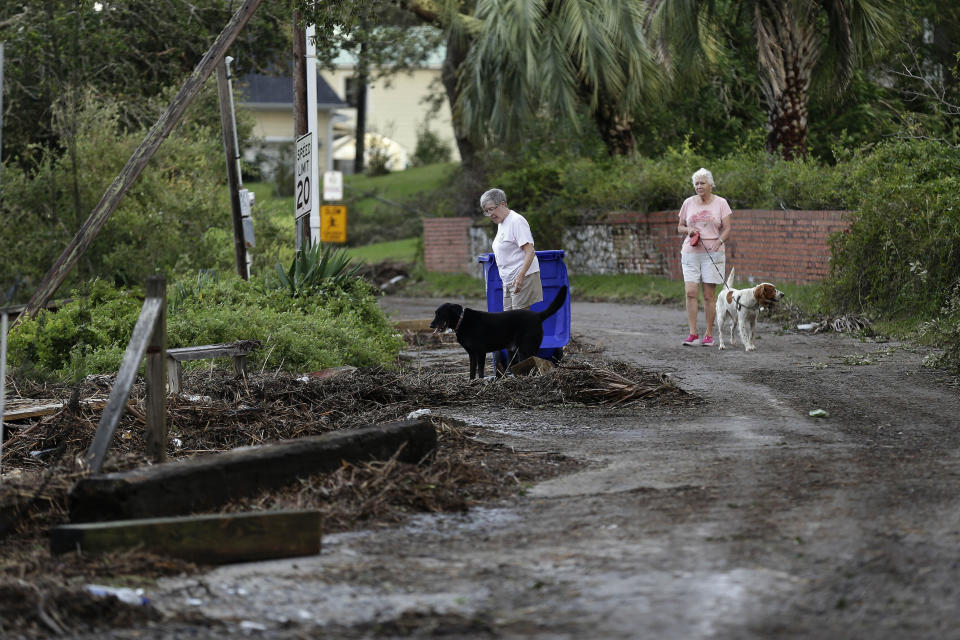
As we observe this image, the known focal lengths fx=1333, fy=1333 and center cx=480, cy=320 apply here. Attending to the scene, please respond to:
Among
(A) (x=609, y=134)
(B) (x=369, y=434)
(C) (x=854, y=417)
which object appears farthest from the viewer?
(A) (x=609, y=134)

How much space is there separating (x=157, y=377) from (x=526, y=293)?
218 inches

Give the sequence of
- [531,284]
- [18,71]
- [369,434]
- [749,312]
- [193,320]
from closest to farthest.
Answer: [369,434] → [531,284] → [193,320] → [749,312] → [18,71]

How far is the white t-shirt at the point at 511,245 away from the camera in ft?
39.0

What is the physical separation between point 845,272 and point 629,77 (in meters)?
11.7

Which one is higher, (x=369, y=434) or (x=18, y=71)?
(x=18, y=71)

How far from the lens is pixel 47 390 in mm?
11195

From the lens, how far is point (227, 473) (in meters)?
6.41

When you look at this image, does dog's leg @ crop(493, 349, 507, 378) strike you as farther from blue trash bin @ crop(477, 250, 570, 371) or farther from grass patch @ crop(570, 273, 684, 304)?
grass patch @ crop(570, 273, 684, 304)

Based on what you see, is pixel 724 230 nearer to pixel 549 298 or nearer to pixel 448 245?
pixel 549 298

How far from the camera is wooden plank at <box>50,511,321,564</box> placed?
215 inches

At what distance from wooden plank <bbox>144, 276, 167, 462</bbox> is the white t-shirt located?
524cm

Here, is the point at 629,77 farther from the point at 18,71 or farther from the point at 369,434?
the point at 369,434

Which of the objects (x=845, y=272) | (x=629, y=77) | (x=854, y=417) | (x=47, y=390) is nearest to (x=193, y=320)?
(x=47, y=390)

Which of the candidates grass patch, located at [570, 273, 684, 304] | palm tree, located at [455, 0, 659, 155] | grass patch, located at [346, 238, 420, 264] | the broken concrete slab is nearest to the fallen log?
the broken concrete slab
